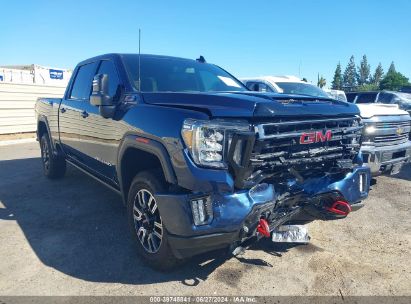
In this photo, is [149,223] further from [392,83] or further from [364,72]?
[364,72]

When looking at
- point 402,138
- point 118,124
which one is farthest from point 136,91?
point 402,138

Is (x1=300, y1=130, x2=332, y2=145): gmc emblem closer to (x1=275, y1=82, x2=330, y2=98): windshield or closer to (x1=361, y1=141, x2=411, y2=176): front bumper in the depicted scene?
(x1=361, y1=141, x2=411, y2=176): front bumper

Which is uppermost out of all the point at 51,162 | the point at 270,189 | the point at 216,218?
the point at 270,189

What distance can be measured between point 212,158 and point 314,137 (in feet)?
3.17

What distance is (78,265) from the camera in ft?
11.5

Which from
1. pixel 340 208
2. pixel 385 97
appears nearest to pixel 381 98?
pixel 385 97

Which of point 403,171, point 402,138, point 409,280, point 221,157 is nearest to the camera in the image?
point 221,157

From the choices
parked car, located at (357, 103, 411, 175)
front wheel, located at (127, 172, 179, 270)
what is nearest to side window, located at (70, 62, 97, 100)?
front wheel, located at (127, 172, 179, 270)

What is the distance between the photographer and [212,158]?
9.10 ft

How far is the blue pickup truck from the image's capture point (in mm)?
2754

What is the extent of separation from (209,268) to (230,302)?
569 mm

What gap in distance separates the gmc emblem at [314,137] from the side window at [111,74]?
202 cm

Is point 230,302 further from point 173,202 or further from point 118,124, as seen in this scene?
point 118,124

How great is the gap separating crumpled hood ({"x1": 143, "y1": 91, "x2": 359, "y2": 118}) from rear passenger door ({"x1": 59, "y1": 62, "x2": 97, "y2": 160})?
74.1 inches
